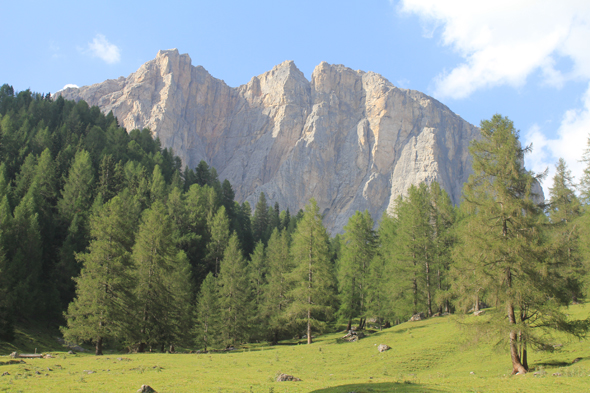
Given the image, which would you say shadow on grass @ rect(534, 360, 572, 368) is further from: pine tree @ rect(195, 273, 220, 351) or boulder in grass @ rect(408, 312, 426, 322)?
pine tree @ rect(195, 273, 220, 351)

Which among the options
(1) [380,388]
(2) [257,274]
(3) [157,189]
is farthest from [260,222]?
(1) [380,388]

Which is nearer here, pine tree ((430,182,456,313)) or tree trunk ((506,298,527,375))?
tree trunk ((506,298,527,375))

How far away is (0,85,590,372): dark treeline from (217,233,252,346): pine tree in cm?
14

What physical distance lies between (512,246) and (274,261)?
30.5m

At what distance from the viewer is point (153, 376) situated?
1638 cm

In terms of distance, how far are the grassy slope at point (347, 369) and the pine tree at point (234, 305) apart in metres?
10.8

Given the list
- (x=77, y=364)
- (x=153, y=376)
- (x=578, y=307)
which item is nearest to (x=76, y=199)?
(x=77, y=364)

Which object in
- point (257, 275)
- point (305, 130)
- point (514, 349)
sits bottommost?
point (514, 349)

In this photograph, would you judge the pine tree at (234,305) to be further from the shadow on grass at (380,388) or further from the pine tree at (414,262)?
the shadow on grass at (380,388)

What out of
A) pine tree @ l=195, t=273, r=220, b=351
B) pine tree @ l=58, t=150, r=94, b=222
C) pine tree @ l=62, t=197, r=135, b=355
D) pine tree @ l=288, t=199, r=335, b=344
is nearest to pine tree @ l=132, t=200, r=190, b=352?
pine tree @ l=62, t=197, r=135, b=355

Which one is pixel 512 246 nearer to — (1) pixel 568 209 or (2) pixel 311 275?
(2) pixel 311 275

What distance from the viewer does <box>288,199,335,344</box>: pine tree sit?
33.8 m

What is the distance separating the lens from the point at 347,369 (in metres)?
22.1

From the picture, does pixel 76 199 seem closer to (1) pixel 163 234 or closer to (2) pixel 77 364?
(1) pixel 163 234
